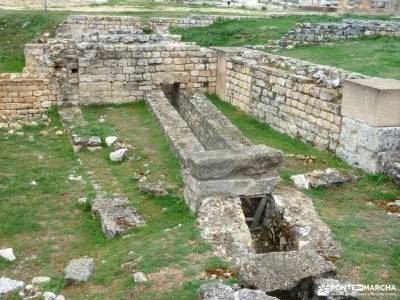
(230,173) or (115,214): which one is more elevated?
(230,173)

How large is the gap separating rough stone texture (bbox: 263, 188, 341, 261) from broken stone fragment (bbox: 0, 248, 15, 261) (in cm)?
346

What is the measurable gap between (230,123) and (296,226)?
5.02 m

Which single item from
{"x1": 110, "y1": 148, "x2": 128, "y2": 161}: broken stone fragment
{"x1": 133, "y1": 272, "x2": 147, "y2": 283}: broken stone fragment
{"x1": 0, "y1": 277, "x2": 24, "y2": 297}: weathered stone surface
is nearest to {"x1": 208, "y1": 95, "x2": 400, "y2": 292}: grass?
{"x1": 133, "y1": 272, "x2": 147, "y2": 283}: broken stone fragment

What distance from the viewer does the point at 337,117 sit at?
9766 millimetres

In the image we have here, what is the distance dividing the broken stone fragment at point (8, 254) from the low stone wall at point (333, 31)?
40.3 ft

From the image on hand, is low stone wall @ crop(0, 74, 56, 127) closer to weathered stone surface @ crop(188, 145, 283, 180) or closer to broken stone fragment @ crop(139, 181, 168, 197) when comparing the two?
broken stone fragment @ crop(139, 181, 168, 197)

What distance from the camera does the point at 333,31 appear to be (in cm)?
1853

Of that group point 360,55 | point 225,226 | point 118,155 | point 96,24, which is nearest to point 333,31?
point 360,55

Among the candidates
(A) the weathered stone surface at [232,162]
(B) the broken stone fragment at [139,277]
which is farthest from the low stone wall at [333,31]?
(B) the broken stone fragment at [139,277]

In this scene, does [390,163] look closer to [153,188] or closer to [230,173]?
[230,173]

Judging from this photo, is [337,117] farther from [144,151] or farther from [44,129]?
[44,129]

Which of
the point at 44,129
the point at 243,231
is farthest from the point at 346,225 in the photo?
the point at 44,129

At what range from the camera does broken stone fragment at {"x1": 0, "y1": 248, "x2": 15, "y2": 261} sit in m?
6.97

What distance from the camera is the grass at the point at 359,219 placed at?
5.92m
